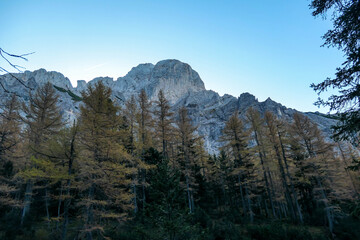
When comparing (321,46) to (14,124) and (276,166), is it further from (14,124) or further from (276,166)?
(14,124)

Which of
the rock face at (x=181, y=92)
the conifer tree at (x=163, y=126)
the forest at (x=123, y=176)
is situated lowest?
the forest at (x=123, y=176)

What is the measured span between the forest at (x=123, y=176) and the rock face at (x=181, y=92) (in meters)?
57.0

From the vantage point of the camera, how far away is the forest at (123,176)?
9047mm

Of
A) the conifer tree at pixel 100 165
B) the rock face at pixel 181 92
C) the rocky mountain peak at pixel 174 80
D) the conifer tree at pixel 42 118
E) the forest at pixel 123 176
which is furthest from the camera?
the rocky mountain peak at pixel 174 80

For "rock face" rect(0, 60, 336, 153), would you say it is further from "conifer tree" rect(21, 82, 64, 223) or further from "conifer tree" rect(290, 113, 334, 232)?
"conifer tree" rect(21, 82, 64, 223)

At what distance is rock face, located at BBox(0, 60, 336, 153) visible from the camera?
88.0 m

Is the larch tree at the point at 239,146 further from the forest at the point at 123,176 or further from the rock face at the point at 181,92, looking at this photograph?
the rock face at the point at 181,92

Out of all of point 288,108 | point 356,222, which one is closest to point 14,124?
point 356,222

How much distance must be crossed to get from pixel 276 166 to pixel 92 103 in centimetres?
1866

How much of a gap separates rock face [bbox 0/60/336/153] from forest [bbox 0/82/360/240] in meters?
57.0

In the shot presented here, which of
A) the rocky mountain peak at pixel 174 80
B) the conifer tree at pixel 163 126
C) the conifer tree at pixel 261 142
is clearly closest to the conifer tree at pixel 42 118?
the conifer tree at pixel 163 126

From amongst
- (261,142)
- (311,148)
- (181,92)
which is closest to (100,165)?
(261,142)

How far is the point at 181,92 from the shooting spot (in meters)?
123

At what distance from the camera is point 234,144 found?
18938mm
